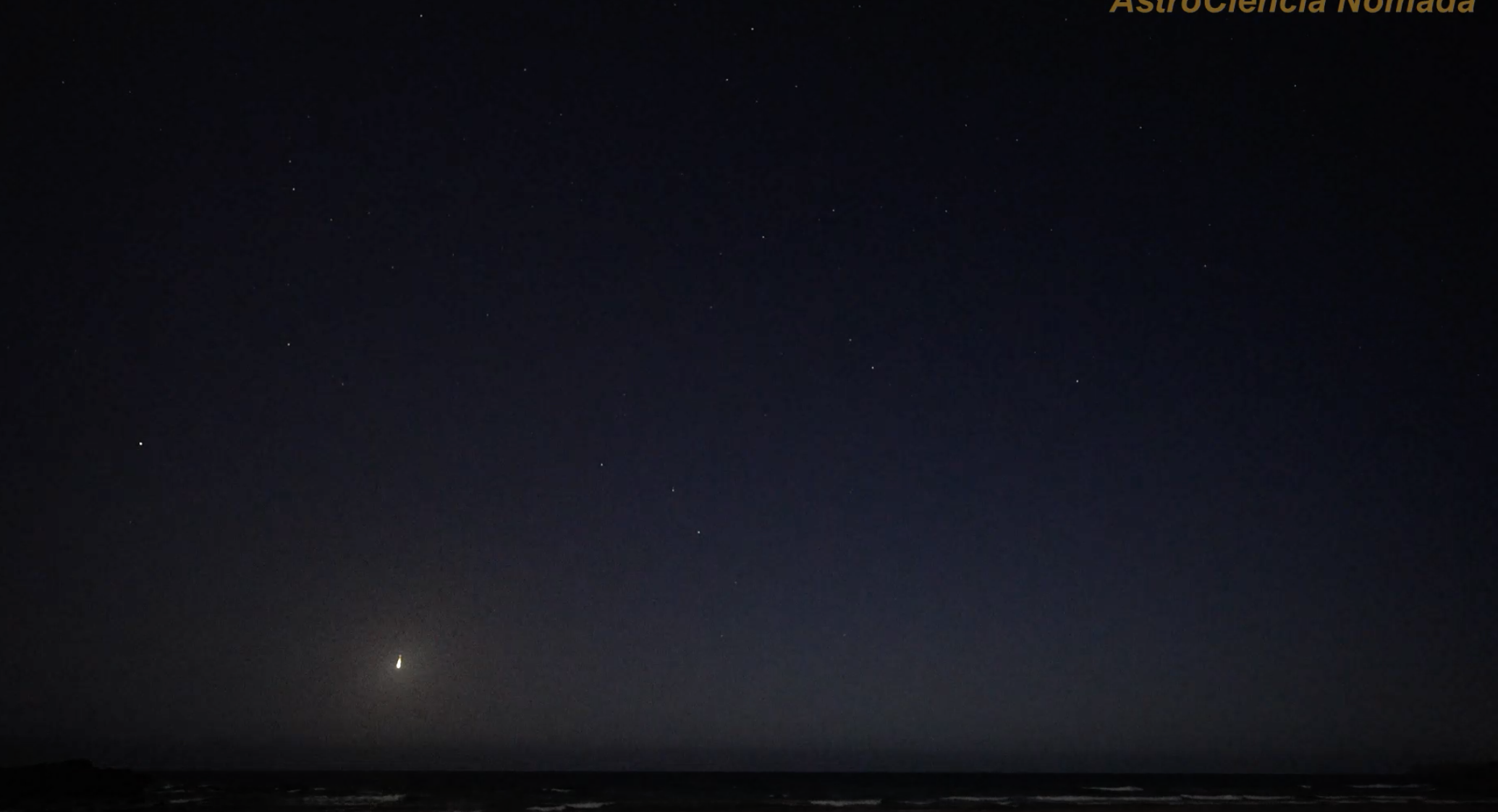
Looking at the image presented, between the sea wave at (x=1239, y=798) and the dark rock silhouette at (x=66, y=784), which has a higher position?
the dark rock silhouette at (x=66, y=784)

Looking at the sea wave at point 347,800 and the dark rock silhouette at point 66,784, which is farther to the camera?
the sea wave at point 347,800

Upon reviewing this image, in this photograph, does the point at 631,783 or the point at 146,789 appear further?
the point at 631,783

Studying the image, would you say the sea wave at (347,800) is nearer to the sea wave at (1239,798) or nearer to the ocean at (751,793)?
the ocean at (751,793)

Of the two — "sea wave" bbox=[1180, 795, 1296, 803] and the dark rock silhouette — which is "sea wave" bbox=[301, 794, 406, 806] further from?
"sea wave" bbox=[1180, 795, 1296, 803]

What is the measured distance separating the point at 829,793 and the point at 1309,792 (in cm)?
2081

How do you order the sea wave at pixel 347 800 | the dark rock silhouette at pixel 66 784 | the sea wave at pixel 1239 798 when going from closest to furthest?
the dark rock silhouette at pixel 66 784 < the sea wave at pixel 347 800 < the sea wave at pixel 1239 798

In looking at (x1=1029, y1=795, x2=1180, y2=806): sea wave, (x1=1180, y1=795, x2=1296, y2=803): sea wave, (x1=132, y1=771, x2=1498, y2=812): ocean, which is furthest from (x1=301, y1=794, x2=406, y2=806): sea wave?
(x1=1180, y1=795, x2=1296, y2=803): sea wave

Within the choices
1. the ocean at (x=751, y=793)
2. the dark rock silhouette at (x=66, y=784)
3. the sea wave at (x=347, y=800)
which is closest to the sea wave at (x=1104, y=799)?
the ocean at (x=751, y=793)

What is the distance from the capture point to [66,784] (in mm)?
31781

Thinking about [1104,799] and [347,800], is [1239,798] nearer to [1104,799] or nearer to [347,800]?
[1104,799]

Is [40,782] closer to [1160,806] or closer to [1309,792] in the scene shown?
[1160,806]

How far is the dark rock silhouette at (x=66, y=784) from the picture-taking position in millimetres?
29828

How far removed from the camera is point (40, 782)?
31516 mm

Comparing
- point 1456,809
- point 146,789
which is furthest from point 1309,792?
point 146,789
